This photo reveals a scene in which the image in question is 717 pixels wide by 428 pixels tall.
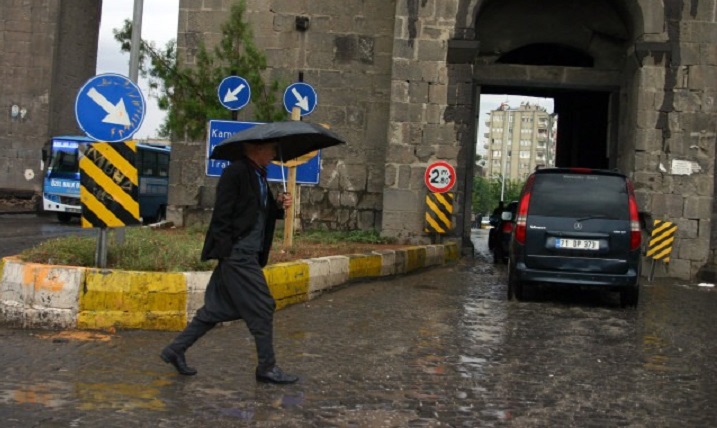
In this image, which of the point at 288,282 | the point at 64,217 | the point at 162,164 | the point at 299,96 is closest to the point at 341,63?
the point at 299,96

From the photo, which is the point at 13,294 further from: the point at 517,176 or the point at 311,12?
the point at 517,176

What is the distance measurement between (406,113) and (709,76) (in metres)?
6.06

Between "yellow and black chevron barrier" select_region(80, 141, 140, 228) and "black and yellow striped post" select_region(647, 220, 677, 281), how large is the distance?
11.2m

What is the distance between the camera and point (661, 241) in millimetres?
15883

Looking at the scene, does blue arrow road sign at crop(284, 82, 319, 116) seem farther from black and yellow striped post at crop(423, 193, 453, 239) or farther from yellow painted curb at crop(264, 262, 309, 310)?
black and yellow striped post at crop(423, 193, 453, 239)

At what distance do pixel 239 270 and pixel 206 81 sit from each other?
1137cm

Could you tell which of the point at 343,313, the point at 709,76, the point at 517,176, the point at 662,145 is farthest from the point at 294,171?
the point at 517,176

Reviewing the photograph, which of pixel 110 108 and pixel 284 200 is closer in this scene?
pixel 284 200

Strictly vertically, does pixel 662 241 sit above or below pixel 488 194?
below

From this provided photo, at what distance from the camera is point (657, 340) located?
8180 mm

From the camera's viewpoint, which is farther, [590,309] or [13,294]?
[590,309]

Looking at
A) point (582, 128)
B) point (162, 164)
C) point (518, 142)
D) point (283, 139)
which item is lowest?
point (283, 139)

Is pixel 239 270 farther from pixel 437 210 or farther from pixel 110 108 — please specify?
pixel 437 210

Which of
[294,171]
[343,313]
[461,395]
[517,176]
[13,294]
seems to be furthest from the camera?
[517,176]
